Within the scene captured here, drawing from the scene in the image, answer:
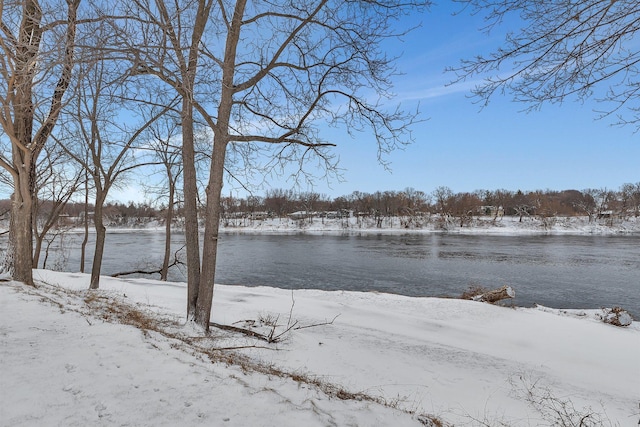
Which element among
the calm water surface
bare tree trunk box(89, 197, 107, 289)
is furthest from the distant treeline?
bare tree trunk box(89, 197, 107, 289)

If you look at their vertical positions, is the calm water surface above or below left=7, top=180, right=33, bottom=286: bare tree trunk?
below

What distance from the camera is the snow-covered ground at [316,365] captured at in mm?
2928

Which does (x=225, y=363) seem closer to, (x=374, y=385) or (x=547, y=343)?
(x=374, y=385)

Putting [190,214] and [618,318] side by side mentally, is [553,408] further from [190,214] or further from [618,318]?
[618,318]

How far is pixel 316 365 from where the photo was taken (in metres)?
5.97

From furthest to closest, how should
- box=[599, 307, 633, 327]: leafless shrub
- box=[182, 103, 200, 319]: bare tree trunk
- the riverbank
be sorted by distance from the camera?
the riverbank → box=[599, 307, 633, 327]: leafless shrub → box=[182, 103, 200, 319]: bare tree trunk

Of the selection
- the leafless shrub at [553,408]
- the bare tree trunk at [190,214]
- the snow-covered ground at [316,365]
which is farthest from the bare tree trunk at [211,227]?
the leafless shrub at [553,408]

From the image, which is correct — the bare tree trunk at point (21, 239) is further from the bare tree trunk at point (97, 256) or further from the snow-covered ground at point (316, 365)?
the bare tree trunk at point (97, 256)

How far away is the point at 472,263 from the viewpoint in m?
27.7

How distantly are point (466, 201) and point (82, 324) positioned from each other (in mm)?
96035

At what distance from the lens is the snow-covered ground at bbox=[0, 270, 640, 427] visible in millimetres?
2928

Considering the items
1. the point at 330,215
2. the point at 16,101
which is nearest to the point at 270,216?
the point at 330,215

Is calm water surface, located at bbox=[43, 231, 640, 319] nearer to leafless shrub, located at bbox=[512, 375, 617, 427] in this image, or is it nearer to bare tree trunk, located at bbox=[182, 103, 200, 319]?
leafless shrub, located at bbox=[512, 375, 617, 427]

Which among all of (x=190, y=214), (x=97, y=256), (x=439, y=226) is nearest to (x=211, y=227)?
(x=190, y=214)
